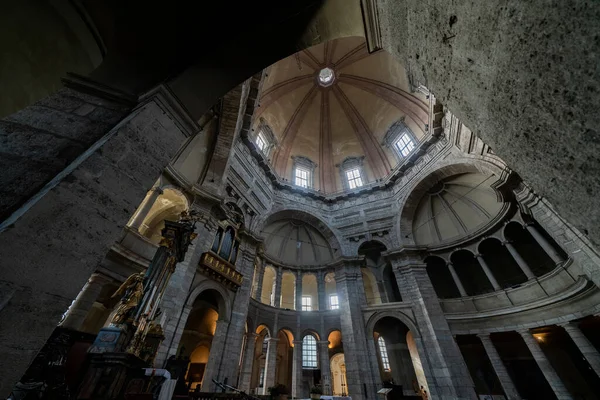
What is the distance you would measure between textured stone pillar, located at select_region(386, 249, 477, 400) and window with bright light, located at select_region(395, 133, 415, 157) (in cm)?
719

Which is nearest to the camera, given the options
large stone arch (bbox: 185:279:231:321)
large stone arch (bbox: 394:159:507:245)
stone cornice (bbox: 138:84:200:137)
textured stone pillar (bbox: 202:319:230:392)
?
stone cornice (bbox: 138:84:200:137)

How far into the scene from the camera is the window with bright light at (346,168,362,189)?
18198 mm

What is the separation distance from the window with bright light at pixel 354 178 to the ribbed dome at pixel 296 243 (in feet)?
15.9

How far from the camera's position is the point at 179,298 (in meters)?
7.51

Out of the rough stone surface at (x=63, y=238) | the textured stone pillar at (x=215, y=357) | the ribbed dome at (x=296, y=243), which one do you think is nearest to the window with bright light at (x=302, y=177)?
the ribbed dome at (x=296, y=243)

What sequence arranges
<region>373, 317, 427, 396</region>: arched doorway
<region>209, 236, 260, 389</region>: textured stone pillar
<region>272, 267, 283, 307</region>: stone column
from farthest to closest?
<region>272, 267, 283, 307</region>: stone column → <region>373, 317, 427, 396</region>: arched doorway → <region>209, 236, 260, 389</region>: textured stone pillar

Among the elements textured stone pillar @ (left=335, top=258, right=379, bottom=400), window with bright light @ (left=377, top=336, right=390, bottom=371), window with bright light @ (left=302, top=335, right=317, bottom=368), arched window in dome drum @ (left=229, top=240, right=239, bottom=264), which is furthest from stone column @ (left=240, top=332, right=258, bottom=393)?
window with bright light @ (left=377, top=336, right=390, bottom=371)

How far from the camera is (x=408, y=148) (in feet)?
53.0

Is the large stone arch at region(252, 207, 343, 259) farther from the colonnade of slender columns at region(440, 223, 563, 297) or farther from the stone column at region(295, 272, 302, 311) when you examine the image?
the colonnade of slender columns at region(440, 223, 563, 297)

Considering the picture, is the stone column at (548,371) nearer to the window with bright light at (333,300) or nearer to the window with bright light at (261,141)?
the window with bright light at (333,300)

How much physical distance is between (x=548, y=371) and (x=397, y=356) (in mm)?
5950

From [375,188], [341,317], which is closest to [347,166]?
[375,188]

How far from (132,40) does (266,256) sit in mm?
12812

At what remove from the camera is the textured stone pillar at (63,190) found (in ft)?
4.02
